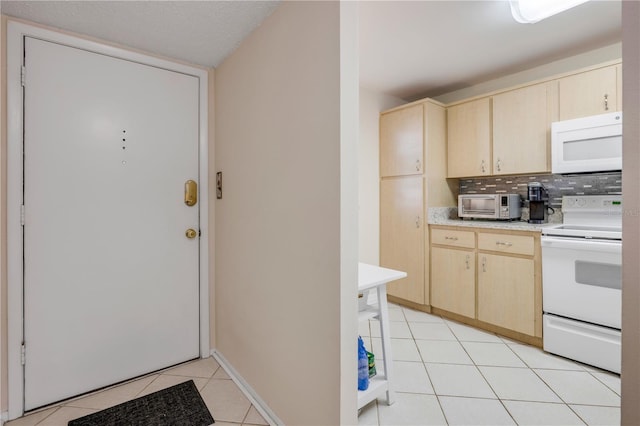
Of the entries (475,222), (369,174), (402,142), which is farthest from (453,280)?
(402,142)

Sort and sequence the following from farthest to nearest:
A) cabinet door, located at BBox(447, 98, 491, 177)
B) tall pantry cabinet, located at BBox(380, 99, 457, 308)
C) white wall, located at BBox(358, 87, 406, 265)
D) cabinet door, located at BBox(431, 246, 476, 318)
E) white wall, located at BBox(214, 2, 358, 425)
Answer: white wall, located at BBox(358, 87, 406, 265)
tall pantry cabinet, located at BBox(380, 99, 457, 308)
cabinet door, located at BBox(447, 98, 491, 177)
cabinet door, located at BBox(431, 246, 476, 318)
white wall, located at BBox(214, 2, 358, 425)

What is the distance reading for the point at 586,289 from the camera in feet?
6.94

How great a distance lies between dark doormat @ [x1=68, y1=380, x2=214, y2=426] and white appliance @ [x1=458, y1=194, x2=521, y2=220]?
2.76 meters

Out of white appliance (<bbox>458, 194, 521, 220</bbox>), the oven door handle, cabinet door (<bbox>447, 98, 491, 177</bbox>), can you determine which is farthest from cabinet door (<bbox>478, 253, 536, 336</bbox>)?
cabinet door (<bbox>447, 98, 491, 177</bbox>)

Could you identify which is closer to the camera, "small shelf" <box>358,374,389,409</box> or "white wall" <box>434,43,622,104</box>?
"small shelf" <box>358,374,389,409</box>

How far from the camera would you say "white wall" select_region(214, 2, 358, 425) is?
1.22 metres

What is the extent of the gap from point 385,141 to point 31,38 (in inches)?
117

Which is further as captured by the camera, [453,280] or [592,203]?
[453,280]

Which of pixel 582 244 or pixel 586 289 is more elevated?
pixel 582 244

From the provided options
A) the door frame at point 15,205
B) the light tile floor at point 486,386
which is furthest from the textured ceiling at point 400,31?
the light tile floor at point 486,386

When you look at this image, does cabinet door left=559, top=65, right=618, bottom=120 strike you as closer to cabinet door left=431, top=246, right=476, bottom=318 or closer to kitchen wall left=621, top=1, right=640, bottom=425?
cabinet door left=431, top=246, right=476, bottom=318

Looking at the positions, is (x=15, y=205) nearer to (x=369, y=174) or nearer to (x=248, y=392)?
(x=248, y=392)

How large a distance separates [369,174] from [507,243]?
1.52 metres

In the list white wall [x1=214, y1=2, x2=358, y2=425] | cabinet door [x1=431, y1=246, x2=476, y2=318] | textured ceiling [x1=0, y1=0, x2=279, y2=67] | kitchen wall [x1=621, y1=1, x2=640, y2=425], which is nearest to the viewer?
kitchen wall [x1=621, y1=1, x2=640, y2=425]
